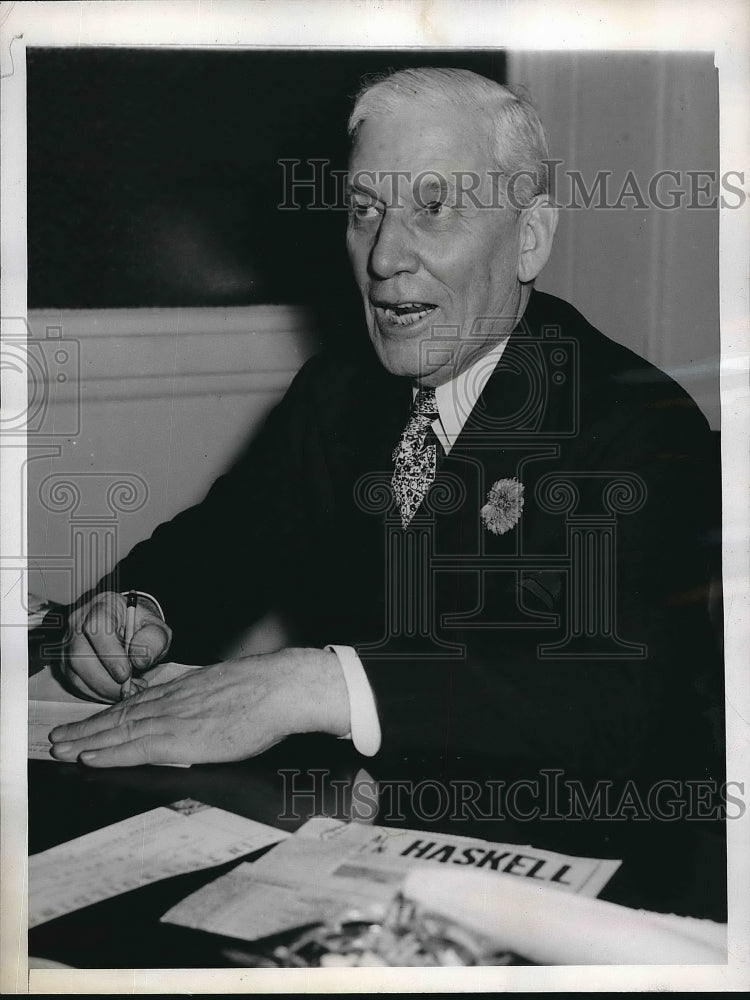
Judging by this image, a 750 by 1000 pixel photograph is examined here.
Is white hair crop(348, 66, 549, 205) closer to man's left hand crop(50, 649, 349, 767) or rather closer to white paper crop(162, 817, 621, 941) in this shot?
man's left hand crop(50, 649, 349, 767)

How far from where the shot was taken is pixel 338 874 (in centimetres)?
127

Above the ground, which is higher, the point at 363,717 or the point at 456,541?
the point at 456,541

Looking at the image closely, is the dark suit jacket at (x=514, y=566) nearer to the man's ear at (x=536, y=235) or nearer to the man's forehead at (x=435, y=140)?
the man's ear at (x=536, y=235)

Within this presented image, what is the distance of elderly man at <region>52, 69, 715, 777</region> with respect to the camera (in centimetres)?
132

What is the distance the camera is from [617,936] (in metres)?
1.27

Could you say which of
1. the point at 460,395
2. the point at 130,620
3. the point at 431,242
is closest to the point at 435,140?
the point at 431,242

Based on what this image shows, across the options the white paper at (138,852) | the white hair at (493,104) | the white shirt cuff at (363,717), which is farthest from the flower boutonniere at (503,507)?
the white paper at (138,852)

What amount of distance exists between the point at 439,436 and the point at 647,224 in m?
0.44

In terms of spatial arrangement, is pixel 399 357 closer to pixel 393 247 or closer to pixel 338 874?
pixel 393 247

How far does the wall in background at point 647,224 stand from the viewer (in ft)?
4.42

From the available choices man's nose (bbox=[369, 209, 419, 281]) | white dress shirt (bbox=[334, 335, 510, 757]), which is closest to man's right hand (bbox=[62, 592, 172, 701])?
white dress shirt (bbox=[334, 335, 510, 757])

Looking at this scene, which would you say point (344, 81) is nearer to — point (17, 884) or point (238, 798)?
point (238, 798)

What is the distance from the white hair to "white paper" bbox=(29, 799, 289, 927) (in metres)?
0.98

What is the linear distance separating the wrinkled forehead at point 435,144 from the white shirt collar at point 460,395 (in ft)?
0.83
